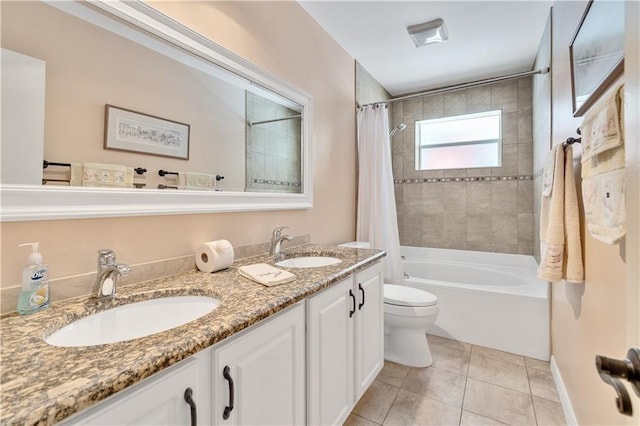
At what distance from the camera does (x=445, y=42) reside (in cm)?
251

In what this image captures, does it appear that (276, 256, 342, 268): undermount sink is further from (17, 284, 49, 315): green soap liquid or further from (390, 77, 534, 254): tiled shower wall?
(390, 77, 534, 254): tiled shower wall

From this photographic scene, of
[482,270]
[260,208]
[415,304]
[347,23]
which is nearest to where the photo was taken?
[260,208]

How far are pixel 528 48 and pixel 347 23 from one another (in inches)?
67.2

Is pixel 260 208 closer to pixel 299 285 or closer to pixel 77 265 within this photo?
pixel 299 285

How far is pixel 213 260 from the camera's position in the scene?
1229 millimetres

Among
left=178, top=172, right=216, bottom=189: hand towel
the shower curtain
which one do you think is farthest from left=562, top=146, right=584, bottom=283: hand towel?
left=178, top=172, right=216, bottom=189: hand towel

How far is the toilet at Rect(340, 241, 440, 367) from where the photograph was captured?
200 cm

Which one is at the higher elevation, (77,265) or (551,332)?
(77,265)

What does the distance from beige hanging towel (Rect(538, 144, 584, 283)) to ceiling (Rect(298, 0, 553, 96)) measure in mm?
1336

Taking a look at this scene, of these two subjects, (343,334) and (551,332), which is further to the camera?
(551,332)

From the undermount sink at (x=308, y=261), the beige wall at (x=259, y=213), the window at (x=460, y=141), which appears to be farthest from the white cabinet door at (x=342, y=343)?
the window at (x=460, y=141)

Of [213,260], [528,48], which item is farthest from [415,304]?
[528,48]

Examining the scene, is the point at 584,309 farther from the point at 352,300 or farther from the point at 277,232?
the point at 277,232

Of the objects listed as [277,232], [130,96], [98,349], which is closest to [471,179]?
[277,232]
